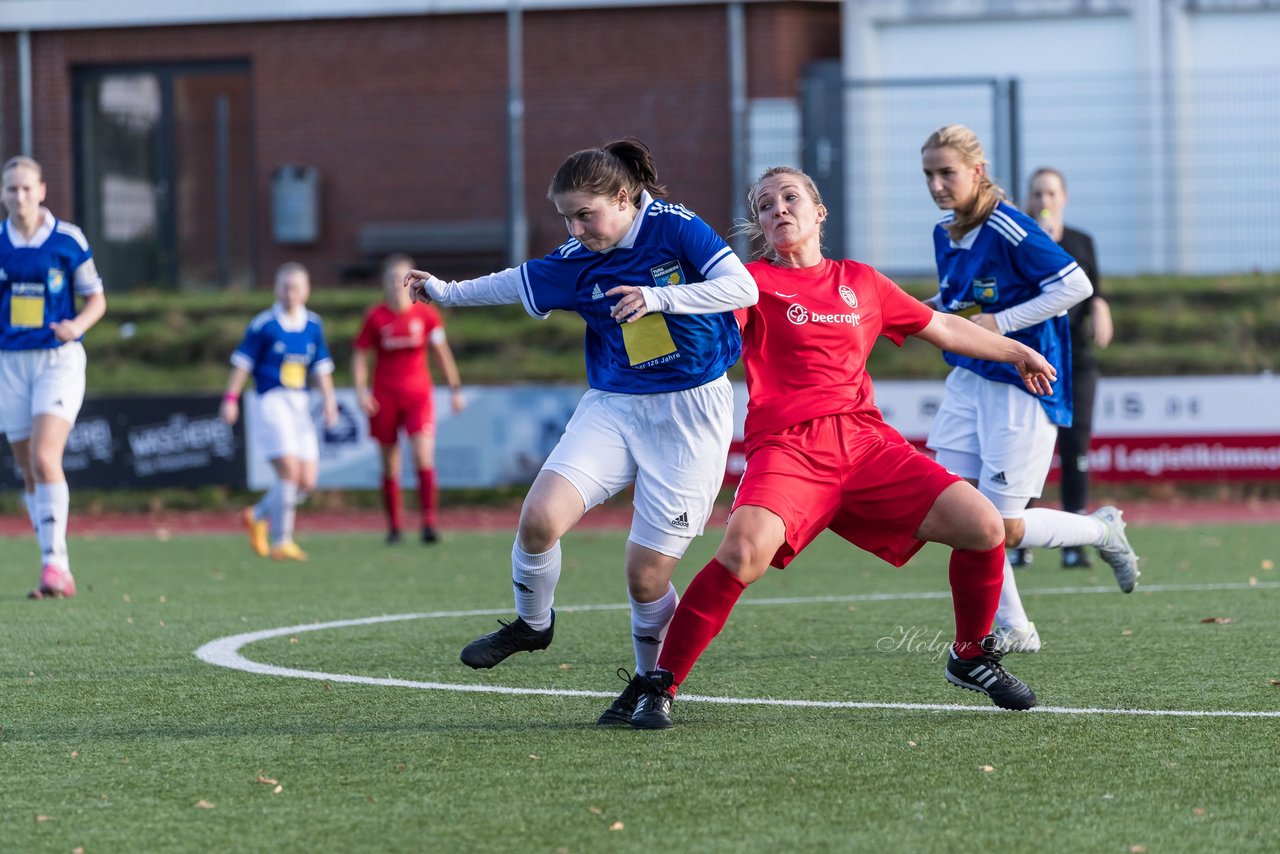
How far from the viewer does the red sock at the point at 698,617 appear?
16.5ft

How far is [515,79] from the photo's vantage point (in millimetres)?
21109

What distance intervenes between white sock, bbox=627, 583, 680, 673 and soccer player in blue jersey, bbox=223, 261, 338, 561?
695cm

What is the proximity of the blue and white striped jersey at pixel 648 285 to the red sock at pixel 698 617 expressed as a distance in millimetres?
591

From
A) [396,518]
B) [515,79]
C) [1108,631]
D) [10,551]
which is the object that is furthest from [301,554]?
[515,79]

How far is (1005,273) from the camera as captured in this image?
6.67 m

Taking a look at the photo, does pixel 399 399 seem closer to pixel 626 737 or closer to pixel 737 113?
pixel 737 113

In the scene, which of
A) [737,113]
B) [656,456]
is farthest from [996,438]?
[737,113]

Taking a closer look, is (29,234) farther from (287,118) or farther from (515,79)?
(287,118)

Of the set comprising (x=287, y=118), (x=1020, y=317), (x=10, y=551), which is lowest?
(x=10, y=551)

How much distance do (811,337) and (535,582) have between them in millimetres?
1117

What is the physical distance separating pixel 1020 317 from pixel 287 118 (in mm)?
17820

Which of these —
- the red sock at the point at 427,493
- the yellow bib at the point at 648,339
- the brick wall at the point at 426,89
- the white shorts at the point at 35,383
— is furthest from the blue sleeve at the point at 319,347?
the brick wall at the point at 426,89

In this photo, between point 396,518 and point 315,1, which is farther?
point 315,1

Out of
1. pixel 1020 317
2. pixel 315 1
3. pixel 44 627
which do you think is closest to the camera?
pixel 1020 317
